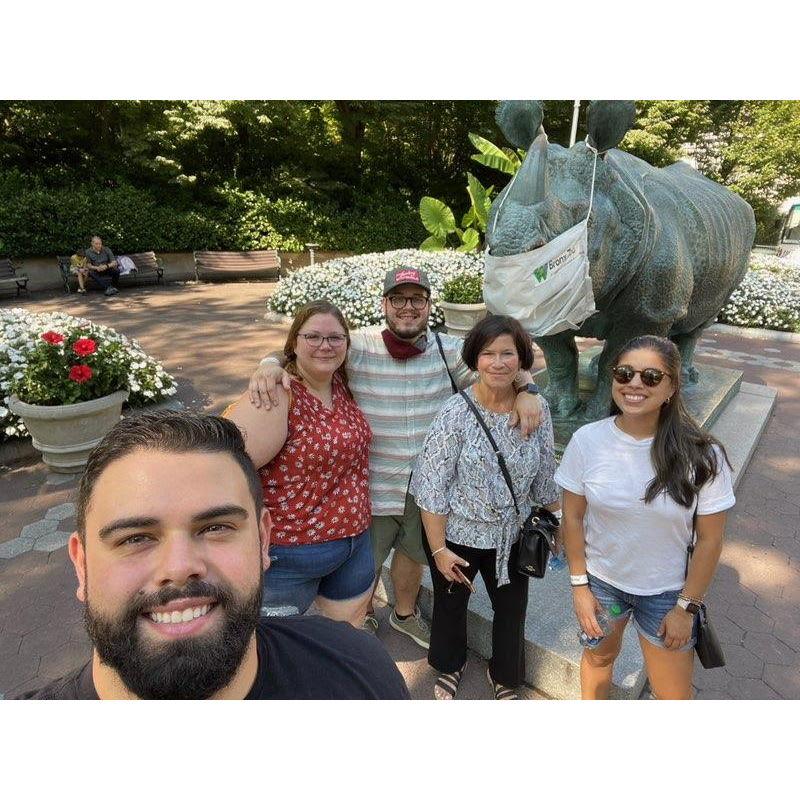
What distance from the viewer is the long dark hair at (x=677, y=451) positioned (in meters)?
1.61

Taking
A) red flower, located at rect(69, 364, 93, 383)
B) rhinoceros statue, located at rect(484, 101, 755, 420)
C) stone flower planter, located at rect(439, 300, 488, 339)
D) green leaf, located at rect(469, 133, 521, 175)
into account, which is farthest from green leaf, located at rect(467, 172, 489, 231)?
red flower, located at rect(69, 364, 93, 383)

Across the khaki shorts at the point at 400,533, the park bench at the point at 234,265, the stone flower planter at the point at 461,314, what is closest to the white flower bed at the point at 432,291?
the stone flower planter at the point at 461,314

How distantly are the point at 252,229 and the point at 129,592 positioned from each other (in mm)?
17575

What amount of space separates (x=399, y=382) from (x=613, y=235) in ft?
5.12

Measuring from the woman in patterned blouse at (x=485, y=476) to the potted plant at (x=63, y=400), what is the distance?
3627mm

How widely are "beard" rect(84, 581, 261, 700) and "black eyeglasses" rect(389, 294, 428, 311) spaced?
4.32 ft

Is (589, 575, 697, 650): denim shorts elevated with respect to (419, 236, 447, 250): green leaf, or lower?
elevated

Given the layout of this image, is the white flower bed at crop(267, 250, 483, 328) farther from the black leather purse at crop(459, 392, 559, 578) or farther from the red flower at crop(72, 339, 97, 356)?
the black leather purse at crop(459, 392, 559, 578)

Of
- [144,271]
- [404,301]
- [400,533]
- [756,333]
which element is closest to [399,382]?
[404,301]

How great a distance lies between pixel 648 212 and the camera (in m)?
2.94

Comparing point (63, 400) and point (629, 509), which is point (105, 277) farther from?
A: point (629, 509)

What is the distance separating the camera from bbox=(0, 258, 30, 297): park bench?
12055 mm

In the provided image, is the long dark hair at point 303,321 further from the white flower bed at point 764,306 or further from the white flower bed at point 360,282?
the white flower bed at point 764,306

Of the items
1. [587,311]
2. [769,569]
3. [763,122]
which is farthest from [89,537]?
[763,122]
